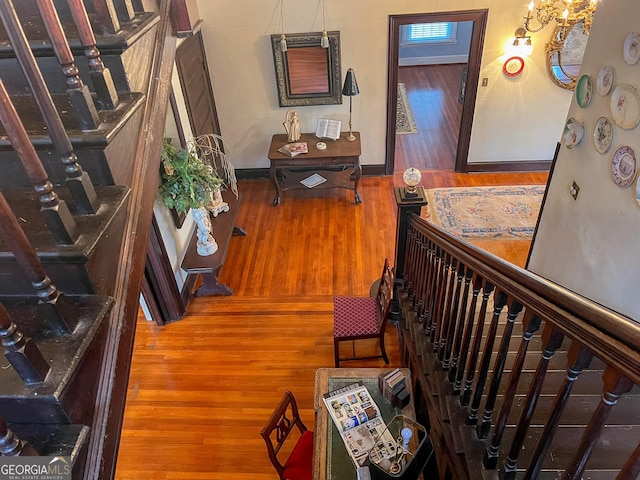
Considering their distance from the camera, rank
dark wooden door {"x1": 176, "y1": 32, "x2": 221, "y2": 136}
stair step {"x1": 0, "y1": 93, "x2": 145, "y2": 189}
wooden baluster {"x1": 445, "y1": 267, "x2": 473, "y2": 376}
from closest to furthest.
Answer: stair step {"x1": 0, "y1": 93, "x2": 145, "y2": 189}, wooden baluster {"x1": 445, "y1": 267, "x2": 473, "y2": 376}, dark wooden door {"x1": 176, "y1": 32, "x2": 221, "y2": 136}

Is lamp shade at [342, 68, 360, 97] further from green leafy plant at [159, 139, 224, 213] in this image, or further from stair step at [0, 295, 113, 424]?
stair step at [0, 295, 113, 424]

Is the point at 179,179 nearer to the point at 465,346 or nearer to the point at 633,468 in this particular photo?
the point at 465,346

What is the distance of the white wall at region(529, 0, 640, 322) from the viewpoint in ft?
8.67

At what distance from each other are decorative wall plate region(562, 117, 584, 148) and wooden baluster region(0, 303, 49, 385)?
358 cm

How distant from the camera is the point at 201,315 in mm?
4211

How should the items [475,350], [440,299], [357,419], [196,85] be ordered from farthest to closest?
[196,85] < [357,419] < [440,299] < [475,350]

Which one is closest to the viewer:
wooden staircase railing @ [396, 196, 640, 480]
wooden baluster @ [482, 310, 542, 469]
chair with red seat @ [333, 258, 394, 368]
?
wooden staircase railing @ [396, 196, 640, 480]

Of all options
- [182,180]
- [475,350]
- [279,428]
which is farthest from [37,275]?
[182,180]

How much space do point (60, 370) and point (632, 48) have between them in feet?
10.9

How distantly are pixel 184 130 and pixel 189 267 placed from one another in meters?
1.40

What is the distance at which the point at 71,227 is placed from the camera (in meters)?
1.36

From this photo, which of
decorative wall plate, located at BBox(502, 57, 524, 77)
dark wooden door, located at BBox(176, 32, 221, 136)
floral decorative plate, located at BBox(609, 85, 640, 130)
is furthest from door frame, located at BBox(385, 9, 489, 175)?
floral decorative plate, located at BBox(609, 85, 640, 130)

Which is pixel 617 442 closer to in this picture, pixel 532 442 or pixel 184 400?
pixel 532 442

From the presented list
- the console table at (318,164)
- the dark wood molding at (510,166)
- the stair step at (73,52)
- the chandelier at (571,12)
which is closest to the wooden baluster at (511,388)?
the stair step at (73,52)
